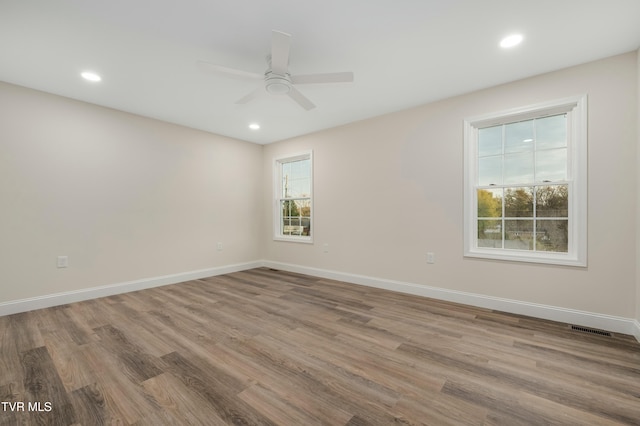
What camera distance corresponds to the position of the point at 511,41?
237 centimetres

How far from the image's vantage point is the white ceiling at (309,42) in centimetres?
200

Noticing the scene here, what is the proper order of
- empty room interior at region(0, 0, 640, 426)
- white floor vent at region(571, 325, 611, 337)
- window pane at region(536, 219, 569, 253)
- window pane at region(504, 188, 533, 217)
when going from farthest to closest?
window pane at region(504, 188, 533, 217) < window pane at region(536, 219, 569, 253) < white floor vent at region(571, 325, 611, 337) < empty room interior at region(0, 0, 640, 426)

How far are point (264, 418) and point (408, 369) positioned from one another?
1.04 meters

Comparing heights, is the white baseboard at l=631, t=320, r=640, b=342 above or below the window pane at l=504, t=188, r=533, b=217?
below

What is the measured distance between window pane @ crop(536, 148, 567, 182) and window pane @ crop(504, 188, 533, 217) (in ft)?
0.62

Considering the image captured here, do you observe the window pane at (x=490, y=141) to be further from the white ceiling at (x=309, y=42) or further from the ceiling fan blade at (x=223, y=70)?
the ceiling fan blade at (x=223, y=70)

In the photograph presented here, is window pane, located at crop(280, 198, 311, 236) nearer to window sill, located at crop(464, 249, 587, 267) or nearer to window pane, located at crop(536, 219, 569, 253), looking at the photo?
window sill, located at crop(464, 249, 587, 267)

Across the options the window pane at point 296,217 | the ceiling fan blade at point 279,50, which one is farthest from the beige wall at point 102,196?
the ceiling fan blade at point 279,50

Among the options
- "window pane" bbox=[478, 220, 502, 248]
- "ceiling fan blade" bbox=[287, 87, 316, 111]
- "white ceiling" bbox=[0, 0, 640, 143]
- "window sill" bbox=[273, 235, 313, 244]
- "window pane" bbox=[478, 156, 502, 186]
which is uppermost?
"white ceiling" bbox=[0, 0, 640, 143]

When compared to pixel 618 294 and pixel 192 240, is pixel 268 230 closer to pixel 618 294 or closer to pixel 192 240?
pixel 192 240

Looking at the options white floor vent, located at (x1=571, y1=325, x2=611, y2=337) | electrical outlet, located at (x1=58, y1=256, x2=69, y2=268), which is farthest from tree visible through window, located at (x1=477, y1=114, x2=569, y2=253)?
electrical outlet, located at (x1=58, y1=256, x2=69, y2=268)

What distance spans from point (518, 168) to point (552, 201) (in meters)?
0.48

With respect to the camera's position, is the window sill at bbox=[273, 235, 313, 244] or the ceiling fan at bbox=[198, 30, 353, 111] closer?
the ceiling fan at bbox=[198, 30, 353, 111]

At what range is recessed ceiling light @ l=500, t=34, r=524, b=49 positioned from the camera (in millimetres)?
2299
